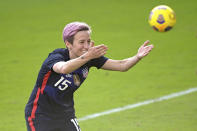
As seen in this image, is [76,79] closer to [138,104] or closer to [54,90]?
[54,90]

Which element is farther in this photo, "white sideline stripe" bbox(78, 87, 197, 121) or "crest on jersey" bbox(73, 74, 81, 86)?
"white sideline stripe" bbox(78, 87, 197, 121)

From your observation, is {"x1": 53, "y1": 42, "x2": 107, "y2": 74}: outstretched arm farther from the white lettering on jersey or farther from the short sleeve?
the short sleeve

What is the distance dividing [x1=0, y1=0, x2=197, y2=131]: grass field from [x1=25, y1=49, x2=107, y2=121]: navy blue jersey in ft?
10.1

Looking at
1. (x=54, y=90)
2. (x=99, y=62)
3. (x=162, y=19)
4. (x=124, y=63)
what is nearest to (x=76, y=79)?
(x=54, y=90)

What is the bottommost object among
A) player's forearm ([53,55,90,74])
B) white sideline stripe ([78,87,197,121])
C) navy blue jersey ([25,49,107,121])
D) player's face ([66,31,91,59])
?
white sideline stripe ([78,87,197,121])

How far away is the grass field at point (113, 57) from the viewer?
10070 mm

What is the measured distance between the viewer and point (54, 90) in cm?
632

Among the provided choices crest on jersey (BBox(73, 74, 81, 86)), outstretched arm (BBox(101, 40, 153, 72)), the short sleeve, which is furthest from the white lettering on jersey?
outstretched arm (BBox(101, 40, 153, 72))

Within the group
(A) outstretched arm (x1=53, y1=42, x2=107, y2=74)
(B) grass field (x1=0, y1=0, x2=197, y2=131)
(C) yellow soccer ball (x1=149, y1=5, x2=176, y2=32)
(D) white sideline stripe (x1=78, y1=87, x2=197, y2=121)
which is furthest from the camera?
(D) white sideline stripe (x1=78, y1=87, x2=197, y2=121)

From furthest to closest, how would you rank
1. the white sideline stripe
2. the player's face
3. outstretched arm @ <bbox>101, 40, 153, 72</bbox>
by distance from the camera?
1. the white sideline stripe
2. outstretched arm @ <bbox>101, 40, 153, 72</bbox>
3. the player's face

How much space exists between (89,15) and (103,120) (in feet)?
31.3

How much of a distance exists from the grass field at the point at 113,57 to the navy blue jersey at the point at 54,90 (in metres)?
3.09

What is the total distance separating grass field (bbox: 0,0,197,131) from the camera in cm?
1007

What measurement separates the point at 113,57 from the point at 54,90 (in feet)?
26.5
